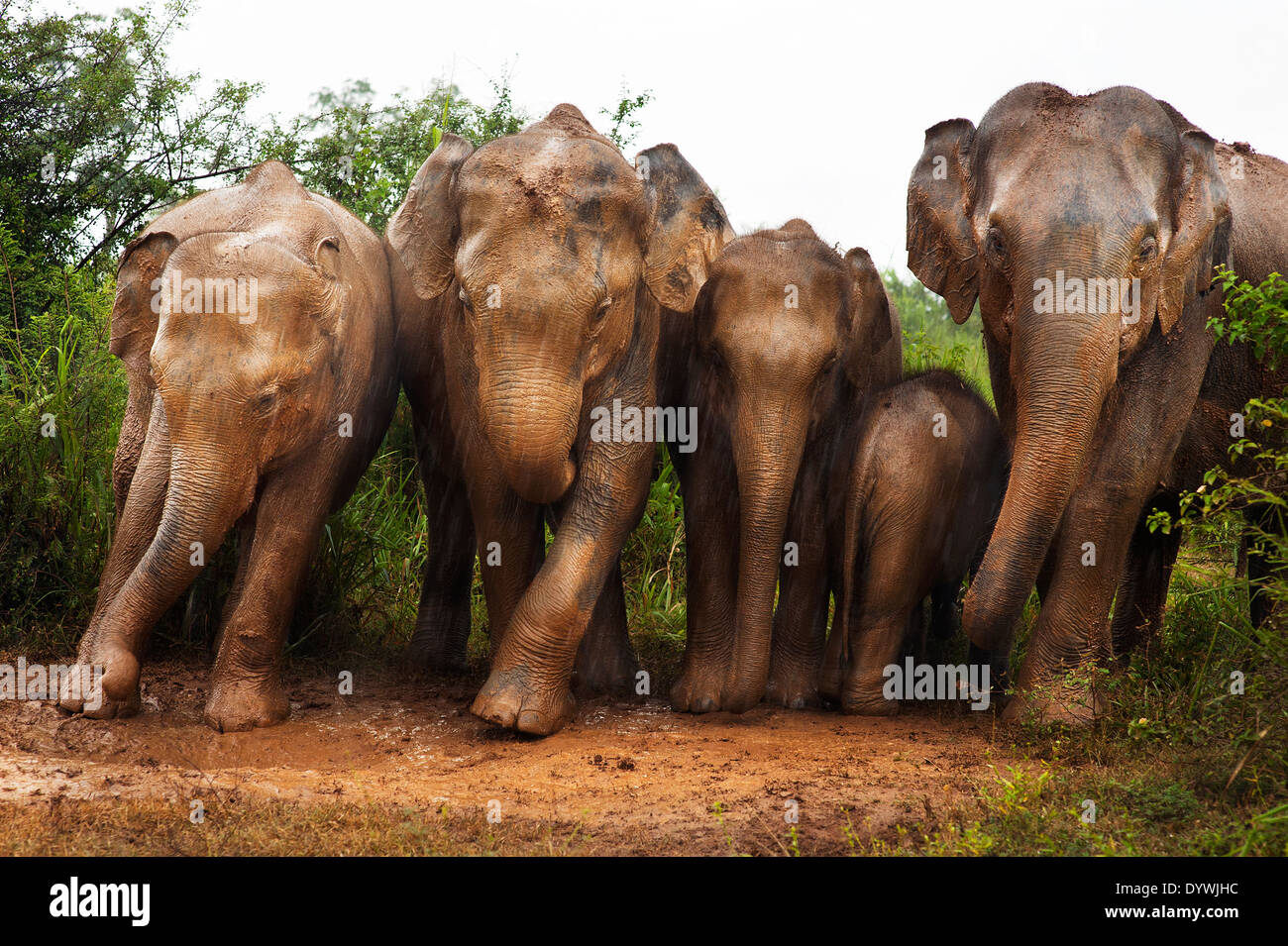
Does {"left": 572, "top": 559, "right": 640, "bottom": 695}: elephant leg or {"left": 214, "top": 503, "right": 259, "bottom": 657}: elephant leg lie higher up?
{"left": 214, "top": 503, "right": 259, "bottom": 657}: elephant leg

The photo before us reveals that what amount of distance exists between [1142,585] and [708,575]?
2326mm

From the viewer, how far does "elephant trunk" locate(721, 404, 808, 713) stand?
6.30 m

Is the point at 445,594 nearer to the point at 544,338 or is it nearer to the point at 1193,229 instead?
the point at 544,338

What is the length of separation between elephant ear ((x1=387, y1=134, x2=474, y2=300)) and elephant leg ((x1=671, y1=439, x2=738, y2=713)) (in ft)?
4.86

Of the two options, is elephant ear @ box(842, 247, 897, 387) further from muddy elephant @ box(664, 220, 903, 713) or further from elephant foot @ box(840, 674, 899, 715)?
elephant foot @ box(840, 674, 899, 715)

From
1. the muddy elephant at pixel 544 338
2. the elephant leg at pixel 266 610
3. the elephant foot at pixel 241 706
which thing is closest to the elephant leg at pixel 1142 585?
the muddy elephant at pixel 544 338

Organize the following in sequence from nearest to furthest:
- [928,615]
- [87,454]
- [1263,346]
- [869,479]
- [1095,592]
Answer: [1263,346]
[1095,592]
[869,479]
[87,454]
[928,615]

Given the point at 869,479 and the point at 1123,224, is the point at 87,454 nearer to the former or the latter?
the point at 869,479

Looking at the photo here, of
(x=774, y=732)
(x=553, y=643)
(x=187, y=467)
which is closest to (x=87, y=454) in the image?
(x=187, y=467)

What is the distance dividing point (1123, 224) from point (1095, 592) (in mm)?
1524

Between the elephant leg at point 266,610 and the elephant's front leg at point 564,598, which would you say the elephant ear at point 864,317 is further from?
the elephant leg at point 266,610

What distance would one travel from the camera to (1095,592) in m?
6.02

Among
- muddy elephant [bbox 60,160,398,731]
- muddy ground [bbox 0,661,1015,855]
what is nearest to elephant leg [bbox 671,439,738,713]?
muddy ground [bbox 0,661,1015,855]

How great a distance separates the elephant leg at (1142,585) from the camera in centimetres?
723
